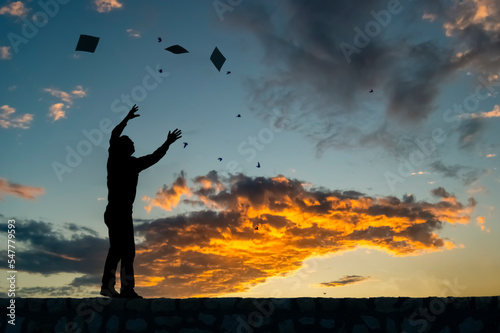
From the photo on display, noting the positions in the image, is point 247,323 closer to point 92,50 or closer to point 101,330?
point 101,330

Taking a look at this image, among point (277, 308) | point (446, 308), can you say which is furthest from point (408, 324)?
point (277, 308)

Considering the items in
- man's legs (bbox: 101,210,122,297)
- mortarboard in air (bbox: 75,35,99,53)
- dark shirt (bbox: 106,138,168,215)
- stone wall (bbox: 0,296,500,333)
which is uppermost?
mortarboard in air (bbox: 75,35,99,53)

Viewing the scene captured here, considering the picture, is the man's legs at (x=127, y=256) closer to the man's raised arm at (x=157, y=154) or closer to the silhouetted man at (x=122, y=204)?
the silhouetted man at (x=122, y=204)

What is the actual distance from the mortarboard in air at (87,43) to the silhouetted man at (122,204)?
213 centimetres

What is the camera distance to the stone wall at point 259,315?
5.10 m

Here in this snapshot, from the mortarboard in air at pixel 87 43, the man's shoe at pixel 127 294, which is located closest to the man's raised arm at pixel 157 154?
the man's shoe at pixel 127 294

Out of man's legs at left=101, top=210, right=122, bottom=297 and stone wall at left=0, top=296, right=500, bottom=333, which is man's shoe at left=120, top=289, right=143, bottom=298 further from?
stone wall at left=0, top=296, right=500, bottom=333

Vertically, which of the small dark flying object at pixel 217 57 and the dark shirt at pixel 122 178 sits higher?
the small dark flying object at pixel 217 57

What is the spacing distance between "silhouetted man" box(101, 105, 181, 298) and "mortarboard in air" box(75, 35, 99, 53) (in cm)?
213

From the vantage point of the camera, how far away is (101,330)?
529 cm

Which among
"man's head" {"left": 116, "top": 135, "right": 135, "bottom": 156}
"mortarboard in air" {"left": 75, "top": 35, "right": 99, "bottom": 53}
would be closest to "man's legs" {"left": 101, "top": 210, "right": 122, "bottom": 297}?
"man's head" {"left": 116, "top": 135, "right": 135, "bottom": 156}

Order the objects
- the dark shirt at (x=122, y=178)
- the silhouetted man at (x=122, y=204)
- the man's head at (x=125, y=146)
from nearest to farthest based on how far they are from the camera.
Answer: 1. the silhouetted man at (x=122, y=204)
2. the dark shirt at (x=122, y=178)
3. the man's head at (x=125, y=146)

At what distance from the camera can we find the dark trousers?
597 cm

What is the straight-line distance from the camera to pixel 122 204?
6219 millimetres
